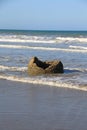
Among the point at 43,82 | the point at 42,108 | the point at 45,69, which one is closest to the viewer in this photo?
the point at 42,108

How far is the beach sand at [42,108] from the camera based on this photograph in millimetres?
6555

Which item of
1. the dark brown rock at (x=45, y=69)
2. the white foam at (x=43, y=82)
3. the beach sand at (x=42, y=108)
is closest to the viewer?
the beach sand at (x=42, y=108)

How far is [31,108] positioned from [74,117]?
1.05 metres

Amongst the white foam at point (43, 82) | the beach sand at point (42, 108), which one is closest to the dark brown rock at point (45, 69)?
the white foam at point (43, 82)

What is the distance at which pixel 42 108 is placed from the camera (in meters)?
7.80

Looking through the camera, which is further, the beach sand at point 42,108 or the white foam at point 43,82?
the white foam at point 43,82

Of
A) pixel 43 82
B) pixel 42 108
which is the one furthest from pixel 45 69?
pixel 42 108

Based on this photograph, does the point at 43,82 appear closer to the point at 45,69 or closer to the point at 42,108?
the point at 45,69

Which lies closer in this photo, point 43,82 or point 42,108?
point 42,108

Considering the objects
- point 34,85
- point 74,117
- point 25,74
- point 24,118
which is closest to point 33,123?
point 24,118

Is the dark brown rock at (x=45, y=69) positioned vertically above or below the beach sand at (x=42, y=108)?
below

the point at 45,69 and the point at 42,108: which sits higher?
the point at 42,108

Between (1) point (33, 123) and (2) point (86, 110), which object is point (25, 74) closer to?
(2) point (86, 110)

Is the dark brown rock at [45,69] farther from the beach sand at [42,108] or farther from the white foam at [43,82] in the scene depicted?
the beach sand at [42,108]
